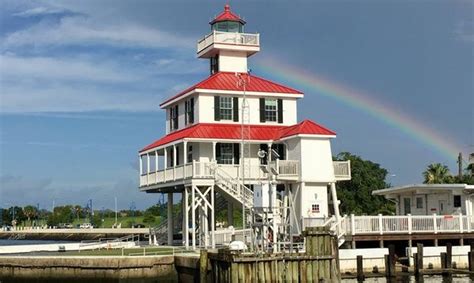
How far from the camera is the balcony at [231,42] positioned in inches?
2213

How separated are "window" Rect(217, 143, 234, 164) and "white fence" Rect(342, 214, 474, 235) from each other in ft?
37.2

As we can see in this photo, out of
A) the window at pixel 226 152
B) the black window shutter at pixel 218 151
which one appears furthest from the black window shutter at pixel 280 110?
the black window shutter at pixel 218 151

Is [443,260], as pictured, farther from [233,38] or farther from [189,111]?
[233,38]

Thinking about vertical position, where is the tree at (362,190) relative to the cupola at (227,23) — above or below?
below

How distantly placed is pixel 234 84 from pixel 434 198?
16.3 meters

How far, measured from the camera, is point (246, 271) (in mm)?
33156

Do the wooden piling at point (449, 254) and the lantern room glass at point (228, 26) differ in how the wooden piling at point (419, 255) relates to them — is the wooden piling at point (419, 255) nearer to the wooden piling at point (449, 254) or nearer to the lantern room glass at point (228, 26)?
the wooden piling at point (449, 254)

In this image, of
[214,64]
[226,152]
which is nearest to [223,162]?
[226,152]

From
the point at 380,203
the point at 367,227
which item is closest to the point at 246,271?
the point at 367,227

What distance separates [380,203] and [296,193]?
33.2 meters

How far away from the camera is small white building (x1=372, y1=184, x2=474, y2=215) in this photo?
46562 millimetres

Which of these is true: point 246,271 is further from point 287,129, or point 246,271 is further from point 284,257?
point 287,129

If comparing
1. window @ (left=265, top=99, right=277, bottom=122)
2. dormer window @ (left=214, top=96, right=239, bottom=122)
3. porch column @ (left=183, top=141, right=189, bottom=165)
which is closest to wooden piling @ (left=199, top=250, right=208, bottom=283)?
porch column @ (left=183, top=141, right=189, bottom=165)

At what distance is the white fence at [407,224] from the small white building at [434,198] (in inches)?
103
